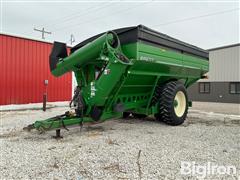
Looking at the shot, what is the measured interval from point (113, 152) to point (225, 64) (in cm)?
1857

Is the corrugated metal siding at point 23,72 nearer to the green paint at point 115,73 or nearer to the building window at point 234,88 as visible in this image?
the green paint at point 115,73

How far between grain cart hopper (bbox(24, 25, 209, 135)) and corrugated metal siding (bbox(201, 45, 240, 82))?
14613mm

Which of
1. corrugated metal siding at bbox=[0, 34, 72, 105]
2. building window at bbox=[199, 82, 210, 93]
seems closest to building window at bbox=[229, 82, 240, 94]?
building window at bbox=[199, 82, 210, 93]

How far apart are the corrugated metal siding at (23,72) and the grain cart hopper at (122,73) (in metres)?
5.27

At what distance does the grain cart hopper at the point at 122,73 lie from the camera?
421 cm

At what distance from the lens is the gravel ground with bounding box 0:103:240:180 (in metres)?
2.73

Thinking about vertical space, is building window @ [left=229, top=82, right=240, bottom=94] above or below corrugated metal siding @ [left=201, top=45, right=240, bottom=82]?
below

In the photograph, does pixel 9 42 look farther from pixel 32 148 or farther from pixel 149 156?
pixel 149 156

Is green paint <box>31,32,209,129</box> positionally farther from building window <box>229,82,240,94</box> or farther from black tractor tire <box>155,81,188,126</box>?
building window <box>229,82,240,94</box>

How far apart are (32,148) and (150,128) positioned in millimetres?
2978

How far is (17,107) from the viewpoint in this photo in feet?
30.5

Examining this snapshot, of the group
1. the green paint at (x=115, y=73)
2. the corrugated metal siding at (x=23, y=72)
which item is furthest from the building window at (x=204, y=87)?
the green paint at (x=115, y=73)

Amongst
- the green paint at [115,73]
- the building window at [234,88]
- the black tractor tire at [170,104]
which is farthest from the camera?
the building window at [234,88]

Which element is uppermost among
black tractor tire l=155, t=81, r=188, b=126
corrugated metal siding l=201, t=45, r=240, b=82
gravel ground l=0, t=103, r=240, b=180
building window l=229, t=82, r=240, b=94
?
corrugated metal siding l=201, t=45, r=240, b=82
